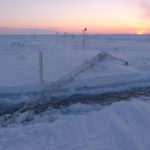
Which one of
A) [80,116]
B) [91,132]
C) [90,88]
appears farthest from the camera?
[90,88]

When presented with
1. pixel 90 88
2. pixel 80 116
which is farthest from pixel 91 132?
pixel 90 88

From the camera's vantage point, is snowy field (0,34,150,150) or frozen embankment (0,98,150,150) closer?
frozen embankment (0,98,150,150)

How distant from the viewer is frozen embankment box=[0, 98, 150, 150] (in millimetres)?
5973

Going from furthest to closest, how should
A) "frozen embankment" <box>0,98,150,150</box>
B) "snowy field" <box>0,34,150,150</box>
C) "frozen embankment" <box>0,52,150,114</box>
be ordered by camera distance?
"frozen embankment" <box>0,52,150,114</box>, "snowy field" <box>0,34,150,150</box>, "frozen embankment" <box>0,98,150,150</box>

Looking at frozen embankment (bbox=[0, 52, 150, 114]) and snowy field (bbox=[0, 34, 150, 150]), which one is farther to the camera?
frozen embankment (bbox=[0, 52, 150, 114])

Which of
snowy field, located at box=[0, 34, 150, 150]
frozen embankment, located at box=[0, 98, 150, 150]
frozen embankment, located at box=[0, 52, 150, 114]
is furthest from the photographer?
frozen embankment, located at box=[0, 52, 150, 114]

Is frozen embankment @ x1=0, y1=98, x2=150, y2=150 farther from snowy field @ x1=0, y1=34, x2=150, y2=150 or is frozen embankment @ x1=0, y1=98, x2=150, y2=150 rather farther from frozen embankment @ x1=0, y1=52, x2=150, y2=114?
frozen embankment @ x1=0, y1=52, x2=150, y2=114

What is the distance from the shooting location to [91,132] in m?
6.61

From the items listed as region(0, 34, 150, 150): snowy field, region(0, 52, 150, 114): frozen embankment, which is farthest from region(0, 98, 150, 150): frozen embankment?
region(0, 52, 150, 114): frozen embankment

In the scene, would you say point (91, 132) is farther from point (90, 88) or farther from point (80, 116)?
point (90, 88)

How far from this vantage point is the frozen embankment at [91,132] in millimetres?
5973

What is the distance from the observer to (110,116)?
7.24 meters

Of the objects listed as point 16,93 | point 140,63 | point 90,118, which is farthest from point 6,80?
point 140,63

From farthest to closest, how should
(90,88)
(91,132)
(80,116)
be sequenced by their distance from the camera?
(90,88) < (80,116) < (91,132)
